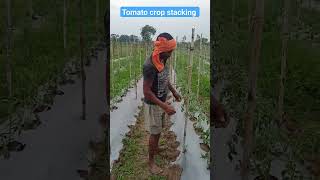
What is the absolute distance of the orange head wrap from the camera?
2.33m

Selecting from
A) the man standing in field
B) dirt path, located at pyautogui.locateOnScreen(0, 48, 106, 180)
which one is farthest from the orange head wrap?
dirt path, located at pyautogui.locateOnScreen(0, 48, 106, 180)

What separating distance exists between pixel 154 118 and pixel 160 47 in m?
0.35

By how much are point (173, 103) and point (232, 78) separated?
9.40 ft

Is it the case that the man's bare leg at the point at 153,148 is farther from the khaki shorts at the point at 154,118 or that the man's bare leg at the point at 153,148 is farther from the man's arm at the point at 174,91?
the man's arm at the point at 174,91

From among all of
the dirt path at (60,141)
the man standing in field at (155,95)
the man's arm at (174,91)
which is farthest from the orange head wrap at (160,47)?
the dirt path at (60,141)

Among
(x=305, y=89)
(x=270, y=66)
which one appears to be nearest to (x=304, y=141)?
(x=305, y=89)

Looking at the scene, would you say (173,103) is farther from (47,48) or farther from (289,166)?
(47,48)

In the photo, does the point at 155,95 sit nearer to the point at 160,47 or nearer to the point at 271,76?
the point at 160,47

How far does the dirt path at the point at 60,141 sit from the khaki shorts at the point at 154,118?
1.29 m

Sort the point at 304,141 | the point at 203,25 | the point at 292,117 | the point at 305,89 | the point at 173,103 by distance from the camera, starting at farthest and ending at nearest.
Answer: the point at 305,89
the point at 292,117
the point at 304,141
the point at 173,103
the point at 203,25

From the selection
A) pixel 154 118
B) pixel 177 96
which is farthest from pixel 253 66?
pixel 154 118

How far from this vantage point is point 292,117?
16.3ft

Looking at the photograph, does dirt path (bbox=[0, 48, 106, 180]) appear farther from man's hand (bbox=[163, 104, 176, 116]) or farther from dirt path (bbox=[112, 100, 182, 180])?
man's hand (bbox=[163, 104, 176, 116])

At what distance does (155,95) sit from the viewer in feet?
7.99
